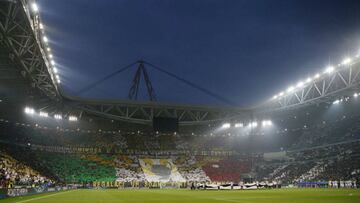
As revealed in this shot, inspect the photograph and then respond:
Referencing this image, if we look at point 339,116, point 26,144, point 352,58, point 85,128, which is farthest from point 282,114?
point 26,144

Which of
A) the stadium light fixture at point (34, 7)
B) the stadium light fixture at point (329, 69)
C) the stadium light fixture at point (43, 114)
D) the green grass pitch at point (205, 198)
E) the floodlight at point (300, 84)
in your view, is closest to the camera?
the green grass pitch at point (205, 198)

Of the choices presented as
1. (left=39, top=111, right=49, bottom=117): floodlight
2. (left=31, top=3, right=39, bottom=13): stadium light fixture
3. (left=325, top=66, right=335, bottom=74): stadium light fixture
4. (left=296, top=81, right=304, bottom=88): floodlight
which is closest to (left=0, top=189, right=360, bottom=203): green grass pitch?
(left=31, top=3, right=39, bottom=13): stadium light fixture

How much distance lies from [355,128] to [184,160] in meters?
33.2

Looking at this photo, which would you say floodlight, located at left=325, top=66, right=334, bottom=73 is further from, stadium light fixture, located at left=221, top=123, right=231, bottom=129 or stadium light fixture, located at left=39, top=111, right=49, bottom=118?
stadium light fixture, located at left=39, top=111, right=49, bottom=118

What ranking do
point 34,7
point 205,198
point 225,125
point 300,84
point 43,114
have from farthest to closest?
point 225,125 → point 43,114 → point 300,84 → point 34,7 → point 205,198

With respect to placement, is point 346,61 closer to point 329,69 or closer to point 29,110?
point 329,69

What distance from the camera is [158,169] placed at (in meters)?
75.1

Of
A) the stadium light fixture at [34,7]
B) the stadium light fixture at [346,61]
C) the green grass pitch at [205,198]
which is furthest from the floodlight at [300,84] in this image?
the stadium light fixture at [34,7]

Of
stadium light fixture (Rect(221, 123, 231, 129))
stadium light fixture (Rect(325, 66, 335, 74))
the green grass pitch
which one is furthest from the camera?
stadium light fixture (Rect(221, 123, 231, 129))

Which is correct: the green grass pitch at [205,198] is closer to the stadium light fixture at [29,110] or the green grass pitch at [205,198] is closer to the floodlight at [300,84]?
the floodlight at [300,84]

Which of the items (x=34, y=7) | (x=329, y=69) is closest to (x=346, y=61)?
(x=329, y=69)

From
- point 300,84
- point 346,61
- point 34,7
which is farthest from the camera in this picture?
point 300,84

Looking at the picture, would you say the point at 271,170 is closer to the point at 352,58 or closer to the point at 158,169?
the point at 158,169

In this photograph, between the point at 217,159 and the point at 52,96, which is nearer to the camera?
the point at 52,96
